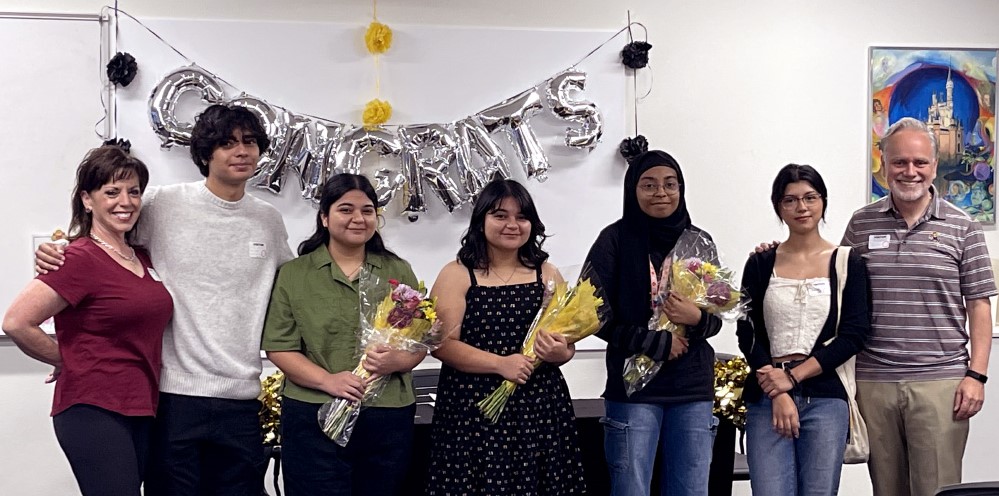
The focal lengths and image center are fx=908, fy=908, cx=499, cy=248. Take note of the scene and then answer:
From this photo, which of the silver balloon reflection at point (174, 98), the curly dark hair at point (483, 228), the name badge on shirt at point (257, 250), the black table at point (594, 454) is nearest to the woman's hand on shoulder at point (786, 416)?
the black table at point (594, 454)

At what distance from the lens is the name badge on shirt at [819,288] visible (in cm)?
281

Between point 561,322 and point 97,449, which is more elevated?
point 561,322

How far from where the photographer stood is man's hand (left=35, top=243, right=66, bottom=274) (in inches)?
94.7

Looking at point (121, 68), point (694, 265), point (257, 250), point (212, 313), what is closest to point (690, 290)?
point (694, 265)

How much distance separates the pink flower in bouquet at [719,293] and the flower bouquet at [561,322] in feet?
1.12

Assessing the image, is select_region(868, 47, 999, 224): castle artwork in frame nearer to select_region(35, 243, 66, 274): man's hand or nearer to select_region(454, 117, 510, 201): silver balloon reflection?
select_region(454, 117, 510, 201): silver balloon reflection

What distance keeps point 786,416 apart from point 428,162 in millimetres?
1980

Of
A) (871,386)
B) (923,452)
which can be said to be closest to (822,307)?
(871,386)

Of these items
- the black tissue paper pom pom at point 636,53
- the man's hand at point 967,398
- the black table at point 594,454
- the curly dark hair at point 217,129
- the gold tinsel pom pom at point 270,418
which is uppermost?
the black tissue paper pom pom at point 636,53

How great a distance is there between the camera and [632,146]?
13.8 feet

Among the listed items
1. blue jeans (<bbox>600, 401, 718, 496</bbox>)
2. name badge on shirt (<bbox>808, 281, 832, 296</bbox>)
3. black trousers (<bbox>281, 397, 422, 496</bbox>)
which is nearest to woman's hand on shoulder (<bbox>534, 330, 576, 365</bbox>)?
blue jeans (<bbox>600, 401, 718, 496</bbox>)

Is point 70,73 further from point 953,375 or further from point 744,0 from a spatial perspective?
point 953,375

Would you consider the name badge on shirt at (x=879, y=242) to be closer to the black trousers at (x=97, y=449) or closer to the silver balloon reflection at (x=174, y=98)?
the black trousers at (x=97, y=449)

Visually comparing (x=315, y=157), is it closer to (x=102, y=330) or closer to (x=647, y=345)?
(x=102, y=330)
